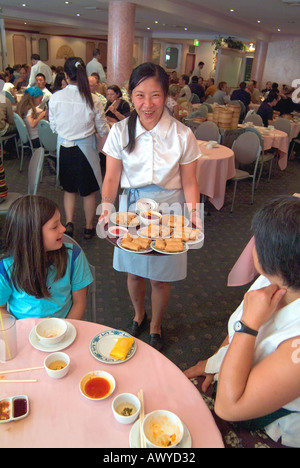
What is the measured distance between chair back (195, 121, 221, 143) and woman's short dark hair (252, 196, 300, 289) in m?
3.93

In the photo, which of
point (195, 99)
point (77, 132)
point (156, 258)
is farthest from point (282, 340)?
point (195, 99)

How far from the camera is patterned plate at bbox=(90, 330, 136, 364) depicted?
1.05 meters

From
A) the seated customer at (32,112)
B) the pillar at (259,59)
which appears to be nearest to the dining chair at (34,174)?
the seated customer at (32,112)

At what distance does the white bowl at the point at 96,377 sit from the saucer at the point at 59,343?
0.48ft

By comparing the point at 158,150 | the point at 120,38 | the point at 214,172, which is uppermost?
the point at 120,38

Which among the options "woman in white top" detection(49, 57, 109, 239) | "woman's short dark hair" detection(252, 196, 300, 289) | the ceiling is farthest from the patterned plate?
the ceiling

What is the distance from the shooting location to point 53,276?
1385 mm

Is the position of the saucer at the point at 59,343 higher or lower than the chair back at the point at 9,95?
lower

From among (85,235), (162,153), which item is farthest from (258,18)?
(162,153)

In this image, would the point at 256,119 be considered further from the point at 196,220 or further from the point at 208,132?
the point at 196,220

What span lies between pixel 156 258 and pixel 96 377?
0.92 meters

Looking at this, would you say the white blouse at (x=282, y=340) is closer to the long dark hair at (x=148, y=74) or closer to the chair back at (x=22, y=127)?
the long dark hair at (x=148, y=74)

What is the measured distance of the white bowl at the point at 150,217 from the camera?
5.46 ft

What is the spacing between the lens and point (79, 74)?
2.84 meters
